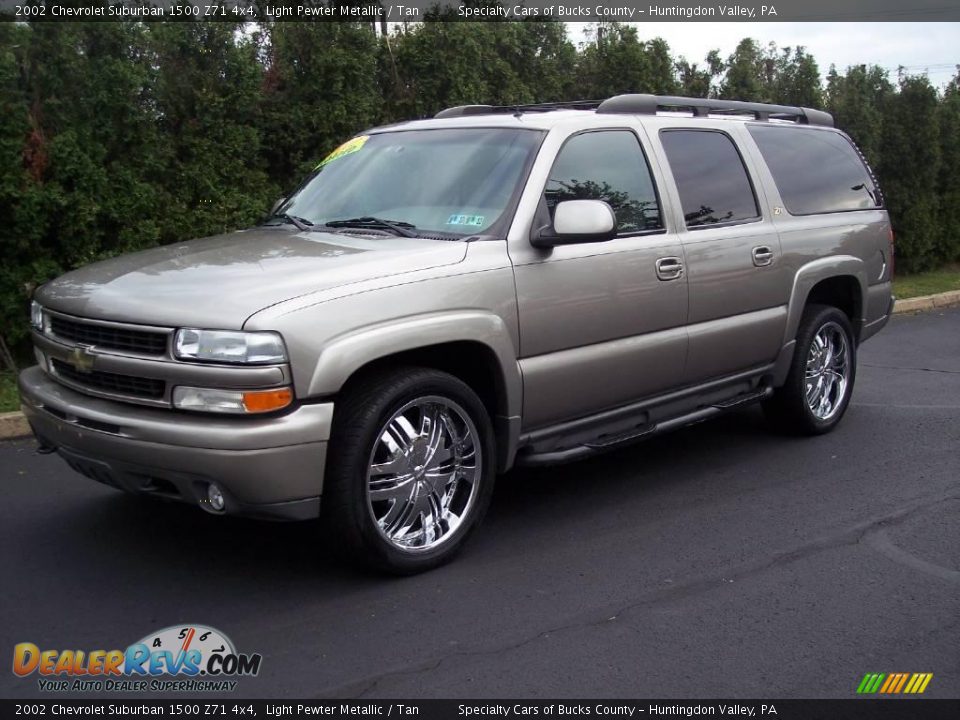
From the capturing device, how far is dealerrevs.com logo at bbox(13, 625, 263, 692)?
3.54m

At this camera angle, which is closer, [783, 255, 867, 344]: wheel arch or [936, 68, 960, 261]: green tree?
[783, 255, 867, 344]: wheel arch

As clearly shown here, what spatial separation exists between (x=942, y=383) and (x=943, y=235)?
7815mm

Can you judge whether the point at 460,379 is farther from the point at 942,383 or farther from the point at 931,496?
the point at 942,383

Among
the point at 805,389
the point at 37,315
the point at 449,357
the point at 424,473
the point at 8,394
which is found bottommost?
the point at 8,394

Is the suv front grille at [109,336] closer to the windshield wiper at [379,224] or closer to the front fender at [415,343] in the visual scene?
the front fender at [415,343]

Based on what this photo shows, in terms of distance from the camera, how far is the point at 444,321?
4.30 metres

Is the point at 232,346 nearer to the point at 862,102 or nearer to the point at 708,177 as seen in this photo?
the point at 708,177

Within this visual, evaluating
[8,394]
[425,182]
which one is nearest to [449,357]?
[425,182]

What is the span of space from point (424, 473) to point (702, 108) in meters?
3.06

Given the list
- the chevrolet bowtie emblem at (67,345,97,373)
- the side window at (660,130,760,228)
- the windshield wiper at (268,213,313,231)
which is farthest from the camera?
the side window at (660,130,760,228)

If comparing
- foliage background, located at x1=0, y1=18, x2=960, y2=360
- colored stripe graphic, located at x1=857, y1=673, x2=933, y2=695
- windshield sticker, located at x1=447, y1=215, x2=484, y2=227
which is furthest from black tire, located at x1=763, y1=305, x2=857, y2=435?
foliage background, located at x1=0, y1=18, x2=960, y2=360

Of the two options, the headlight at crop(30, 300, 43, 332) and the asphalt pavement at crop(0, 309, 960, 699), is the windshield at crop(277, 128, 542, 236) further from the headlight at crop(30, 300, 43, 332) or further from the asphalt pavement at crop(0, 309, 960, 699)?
the asphalt pavement at crop(0, 309, 960, 699)

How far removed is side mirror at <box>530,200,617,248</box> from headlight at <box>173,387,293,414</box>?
4.83 feet
